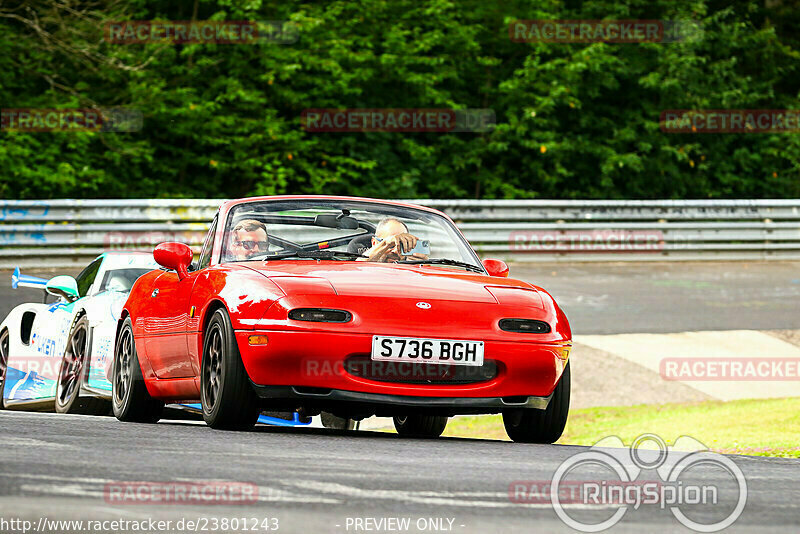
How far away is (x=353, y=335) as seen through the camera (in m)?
6.66

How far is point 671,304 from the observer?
60.5ft

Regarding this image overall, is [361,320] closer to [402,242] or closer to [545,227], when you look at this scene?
[402,242]

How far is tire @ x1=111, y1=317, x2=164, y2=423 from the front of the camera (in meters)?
8.34

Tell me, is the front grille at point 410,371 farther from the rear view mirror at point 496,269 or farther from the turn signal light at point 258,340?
the rear view mirror at point 496,269

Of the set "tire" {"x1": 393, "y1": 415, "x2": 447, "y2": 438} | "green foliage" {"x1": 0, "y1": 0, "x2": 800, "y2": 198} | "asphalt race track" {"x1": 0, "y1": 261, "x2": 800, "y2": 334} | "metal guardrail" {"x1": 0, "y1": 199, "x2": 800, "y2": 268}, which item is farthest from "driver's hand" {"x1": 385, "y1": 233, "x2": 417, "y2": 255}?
"green foliage" {"x1": 0, "y1": 0, "x2": 800, "y2": 198}

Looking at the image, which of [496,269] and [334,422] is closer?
[496,269]

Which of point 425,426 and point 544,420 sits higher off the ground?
point 544,420

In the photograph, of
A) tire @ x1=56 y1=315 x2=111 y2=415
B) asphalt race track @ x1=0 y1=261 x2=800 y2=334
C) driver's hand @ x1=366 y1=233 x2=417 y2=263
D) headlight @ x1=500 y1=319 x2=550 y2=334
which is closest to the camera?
headlight @ x1=500 y1=319 x2=550 y2=334

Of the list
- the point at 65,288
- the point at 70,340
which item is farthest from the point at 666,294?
the point at 70,340

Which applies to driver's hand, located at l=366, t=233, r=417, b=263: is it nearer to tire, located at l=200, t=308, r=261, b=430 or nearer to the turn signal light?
tire, located at l=200, t=308, r=261, b=430

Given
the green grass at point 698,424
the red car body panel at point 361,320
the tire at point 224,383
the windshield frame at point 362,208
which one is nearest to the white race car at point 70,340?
the windshield frame at point 362,208

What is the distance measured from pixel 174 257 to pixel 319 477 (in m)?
3.09

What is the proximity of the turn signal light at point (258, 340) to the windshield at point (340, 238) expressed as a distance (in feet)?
3.01

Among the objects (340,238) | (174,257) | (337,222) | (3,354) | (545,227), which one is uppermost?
(337,222)
